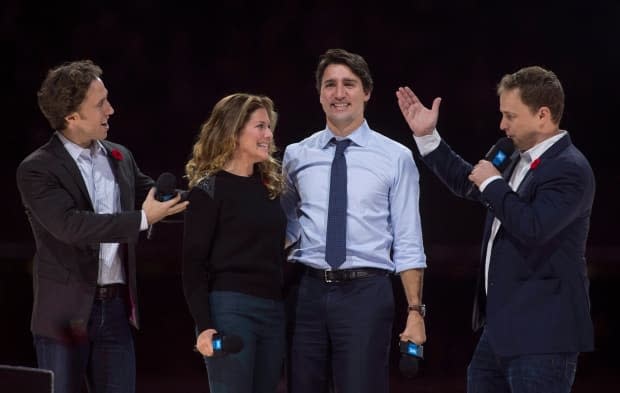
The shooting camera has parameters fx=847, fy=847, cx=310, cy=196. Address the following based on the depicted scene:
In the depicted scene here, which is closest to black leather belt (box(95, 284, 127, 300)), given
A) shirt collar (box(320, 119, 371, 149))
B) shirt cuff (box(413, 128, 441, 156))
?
shirt collar (box(320, 119, 371, 149))

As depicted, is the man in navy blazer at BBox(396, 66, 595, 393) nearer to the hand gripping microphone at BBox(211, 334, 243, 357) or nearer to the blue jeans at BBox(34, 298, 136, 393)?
the hand gripping microphone at BBox(211, 334, 243, 357)

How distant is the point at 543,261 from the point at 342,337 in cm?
59

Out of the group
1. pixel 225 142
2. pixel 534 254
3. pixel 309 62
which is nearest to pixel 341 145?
pixel 225 142

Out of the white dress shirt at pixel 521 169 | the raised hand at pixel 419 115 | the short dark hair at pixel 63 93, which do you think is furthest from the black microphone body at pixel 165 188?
the white dress shirt at pixel 521 169

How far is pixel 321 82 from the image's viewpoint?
2.62 metres

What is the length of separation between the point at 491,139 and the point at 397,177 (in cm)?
363

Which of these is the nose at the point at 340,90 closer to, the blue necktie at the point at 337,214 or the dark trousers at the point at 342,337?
the blue necktie at the point at 337,214

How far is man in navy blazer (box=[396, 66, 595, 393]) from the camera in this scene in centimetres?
224

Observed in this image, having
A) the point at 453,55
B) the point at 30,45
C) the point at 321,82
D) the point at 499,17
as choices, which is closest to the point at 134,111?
the point at 30,45

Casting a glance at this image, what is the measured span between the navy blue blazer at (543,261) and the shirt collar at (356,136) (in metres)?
0.44

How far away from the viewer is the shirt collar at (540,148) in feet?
7.77

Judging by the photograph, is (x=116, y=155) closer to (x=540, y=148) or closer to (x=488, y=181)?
(x=488, y=181)

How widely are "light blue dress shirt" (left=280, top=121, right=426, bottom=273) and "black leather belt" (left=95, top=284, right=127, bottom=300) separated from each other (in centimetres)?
52

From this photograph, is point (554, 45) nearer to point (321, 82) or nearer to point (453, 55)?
point (453, 55)
